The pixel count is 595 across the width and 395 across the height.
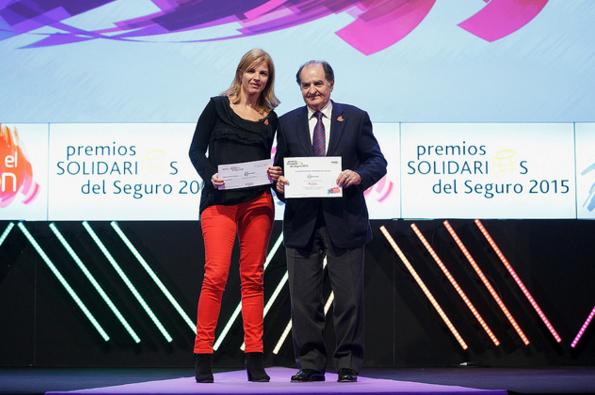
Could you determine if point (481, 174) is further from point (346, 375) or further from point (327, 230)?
point (346, 375)

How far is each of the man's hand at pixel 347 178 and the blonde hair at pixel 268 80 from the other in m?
0.49

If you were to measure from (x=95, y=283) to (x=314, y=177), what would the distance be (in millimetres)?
2242

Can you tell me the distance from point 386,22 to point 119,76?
5.48 ft

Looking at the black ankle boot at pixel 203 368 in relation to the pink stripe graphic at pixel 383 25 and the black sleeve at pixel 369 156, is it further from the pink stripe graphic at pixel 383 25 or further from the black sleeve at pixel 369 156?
the pink stripe graphic at pixel 383 25

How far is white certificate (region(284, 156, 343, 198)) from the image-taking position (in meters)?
3.74

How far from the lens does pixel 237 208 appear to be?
383 centimetres

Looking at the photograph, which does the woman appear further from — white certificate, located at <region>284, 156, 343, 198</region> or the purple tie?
the purple tie

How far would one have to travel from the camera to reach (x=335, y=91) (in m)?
5.55

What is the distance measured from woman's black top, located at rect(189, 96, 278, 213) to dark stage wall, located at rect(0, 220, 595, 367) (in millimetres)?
1674

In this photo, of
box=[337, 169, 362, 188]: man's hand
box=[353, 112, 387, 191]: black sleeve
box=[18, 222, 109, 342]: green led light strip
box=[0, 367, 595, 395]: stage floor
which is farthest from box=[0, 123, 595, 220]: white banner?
box=[337, 169, 362, 188]: man's hand

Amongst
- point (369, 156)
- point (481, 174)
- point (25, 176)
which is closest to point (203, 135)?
point (369, 156)

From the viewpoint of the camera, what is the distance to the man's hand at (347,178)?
12.2 feet

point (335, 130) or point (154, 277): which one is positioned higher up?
point (335, 130)

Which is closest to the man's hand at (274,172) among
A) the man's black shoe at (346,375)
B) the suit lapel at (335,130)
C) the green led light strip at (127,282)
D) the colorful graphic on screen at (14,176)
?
the suit lapel at (335,130)
